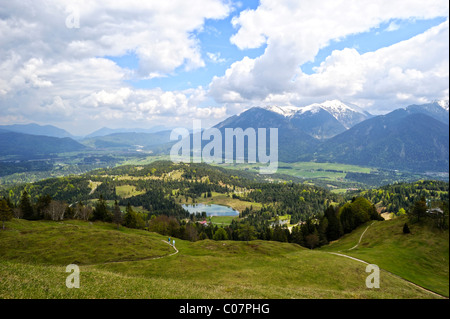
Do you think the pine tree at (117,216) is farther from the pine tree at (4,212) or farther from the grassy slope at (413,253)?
the grassy slope at (413,253)

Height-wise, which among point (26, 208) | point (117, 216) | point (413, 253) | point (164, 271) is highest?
point (164, 271)

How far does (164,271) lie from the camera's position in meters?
44.4

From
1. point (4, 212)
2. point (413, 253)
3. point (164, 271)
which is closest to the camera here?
point (164, 271)

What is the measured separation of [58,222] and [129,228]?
2803 centimetres

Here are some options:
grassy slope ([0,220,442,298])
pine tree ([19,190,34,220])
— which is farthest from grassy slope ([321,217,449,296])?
pine tree ([19,190,34,220])

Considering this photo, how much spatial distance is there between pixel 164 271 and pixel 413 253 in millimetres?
67366

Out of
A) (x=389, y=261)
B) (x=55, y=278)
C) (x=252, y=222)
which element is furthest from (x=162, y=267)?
(x=252, y=222)

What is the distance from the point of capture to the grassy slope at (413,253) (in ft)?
170

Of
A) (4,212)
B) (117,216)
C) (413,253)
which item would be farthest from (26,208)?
(413,253)

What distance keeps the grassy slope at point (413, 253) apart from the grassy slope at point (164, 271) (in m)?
10.1

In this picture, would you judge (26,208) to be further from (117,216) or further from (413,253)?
(413,253)

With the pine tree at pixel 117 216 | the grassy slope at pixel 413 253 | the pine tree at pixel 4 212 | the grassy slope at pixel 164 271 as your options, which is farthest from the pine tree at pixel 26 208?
the grassy slope at pixel 413 253

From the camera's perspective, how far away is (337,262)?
53.2m
